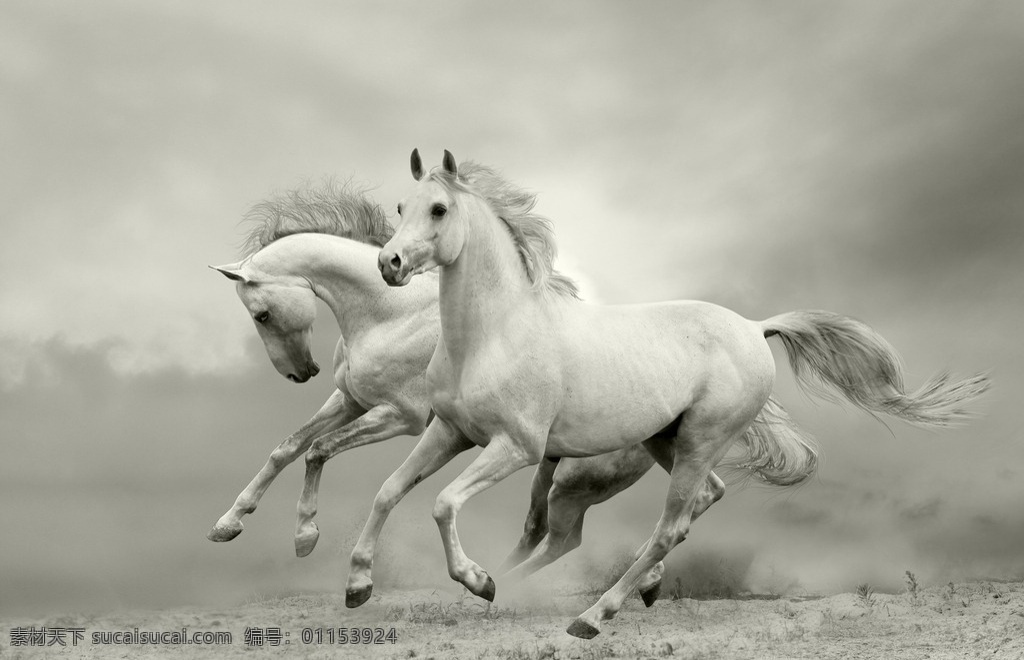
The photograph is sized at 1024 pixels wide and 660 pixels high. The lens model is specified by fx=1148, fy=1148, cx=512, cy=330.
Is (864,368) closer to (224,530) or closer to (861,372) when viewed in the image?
(861,372)

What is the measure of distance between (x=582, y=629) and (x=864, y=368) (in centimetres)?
318

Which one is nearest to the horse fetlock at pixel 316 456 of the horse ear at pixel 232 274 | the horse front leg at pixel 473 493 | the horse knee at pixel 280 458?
the horse knee at pixel 280 458

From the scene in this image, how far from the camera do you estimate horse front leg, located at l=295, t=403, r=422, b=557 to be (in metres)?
8.73

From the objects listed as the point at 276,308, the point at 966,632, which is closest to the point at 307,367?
the point at 276,308

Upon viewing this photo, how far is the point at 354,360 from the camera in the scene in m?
8.92

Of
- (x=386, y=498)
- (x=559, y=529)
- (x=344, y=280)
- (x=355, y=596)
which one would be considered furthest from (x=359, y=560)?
(x=344, y=280)

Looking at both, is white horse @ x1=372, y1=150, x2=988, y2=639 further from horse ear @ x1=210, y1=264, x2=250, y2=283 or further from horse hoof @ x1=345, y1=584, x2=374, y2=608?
horse ear @ x1=210, y1=264, x2=250, y2=283

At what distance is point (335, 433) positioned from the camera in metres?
8.77

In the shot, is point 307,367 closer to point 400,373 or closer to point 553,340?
point 400,373

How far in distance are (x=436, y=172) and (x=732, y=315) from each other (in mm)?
2565

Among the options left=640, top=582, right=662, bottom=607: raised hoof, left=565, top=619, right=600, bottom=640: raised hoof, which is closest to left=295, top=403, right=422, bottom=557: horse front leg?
left=565, top=619, right=600, bottom=640: raised hoof

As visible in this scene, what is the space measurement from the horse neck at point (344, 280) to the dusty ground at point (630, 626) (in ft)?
8.82

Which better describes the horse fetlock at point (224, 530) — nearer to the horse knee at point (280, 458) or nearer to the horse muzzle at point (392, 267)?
the horse knee at point (280, 458)

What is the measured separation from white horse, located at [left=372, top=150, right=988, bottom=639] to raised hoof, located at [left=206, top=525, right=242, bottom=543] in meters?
2.02
